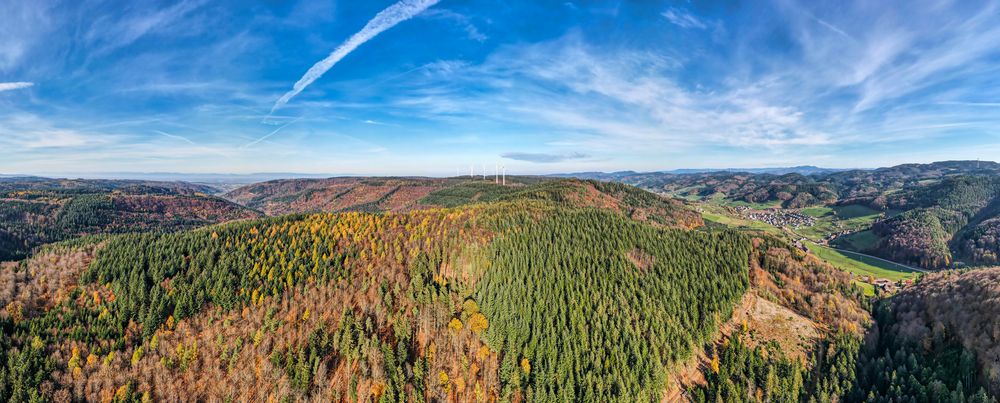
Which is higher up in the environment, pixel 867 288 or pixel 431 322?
pixel 431 322

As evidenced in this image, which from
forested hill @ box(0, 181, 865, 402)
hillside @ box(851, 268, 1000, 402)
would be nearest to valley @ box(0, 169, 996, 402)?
forested hill @ box(0, 181, 865, 402)

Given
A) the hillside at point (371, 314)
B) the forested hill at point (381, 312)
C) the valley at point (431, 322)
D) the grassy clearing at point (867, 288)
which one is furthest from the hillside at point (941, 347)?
the hillside at point (371, 314)

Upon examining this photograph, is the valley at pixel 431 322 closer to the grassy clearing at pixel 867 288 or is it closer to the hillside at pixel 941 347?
the hillside at pixel 941 347

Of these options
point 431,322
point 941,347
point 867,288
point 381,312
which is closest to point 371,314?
point 381,312

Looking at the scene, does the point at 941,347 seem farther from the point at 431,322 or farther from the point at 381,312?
the point at 381,312

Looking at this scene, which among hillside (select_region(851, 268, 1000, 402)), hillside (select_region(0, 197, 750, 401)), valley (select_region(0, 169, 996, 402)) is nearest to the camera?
hillside (select_region(851, 268, 1000, 402))

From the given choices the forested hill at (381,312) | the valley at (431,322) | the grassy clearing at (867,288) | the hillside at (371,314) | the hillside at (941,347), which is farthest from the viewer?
the grassy clearing at (867,288)

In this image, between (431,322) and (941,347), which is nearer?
(941,347)

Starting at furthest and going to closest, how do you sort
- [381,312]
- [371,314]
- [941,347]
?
[371,314]
[381,312]
[941,347]

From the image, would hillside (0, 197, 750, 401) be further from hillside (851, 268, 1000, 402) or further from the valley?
hillside (851, 268, 1000, 402)

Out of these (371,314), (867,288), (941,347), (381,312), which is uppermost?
(381,312)

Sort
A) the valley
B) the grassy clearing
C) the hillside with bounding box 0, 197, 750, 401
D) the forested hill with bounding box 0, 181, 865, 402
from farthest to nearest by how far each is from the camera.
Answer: the grassy clearing, the hillside with bounding box 0, 197, 750, 401, the valley, the forested hill with bounding box 0, 181, 865, 402

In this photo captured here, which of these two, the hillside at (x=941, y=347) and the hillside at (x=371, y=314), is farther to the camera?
the hillside at (x=371, y=314)
